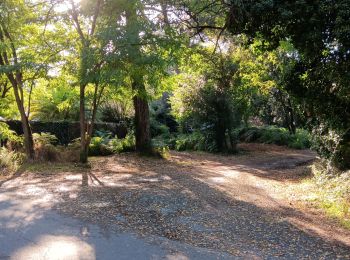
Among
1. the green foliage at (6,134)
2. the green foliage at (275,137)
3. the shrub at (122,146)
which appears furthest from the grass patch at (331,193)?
the green foliage at (275,137)

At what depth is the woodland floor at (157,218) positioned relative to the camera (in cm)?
504

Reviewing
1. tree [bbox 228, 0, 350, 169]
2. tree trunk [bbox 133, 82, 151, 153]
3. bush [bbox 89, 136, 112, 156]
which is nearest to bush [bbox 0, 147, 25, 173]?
bush [bbox 89, 136, 112, 156]

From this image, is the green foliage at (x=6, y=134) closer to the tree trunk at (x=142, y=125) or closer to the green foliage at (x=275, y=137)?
the tree trunk at (x=142, y=125)

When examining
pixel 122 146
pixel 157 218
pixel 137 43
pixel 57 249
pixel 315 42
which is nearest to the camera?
pixel 57 249

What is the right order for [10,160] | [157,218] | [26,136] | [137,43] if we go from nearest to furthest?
[157,218], [137,43], [10,160], [26,136]

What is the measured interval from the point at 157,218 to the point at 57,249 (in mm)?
2026

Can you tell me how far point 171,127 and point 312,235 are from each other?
76.2 ft

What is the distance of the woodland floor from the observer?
504 cm

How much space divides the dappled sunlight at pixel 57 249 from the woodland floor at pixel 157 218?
0.01m

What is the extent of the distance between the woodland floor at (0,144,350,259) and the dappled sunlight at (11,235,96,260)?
0.04 feet

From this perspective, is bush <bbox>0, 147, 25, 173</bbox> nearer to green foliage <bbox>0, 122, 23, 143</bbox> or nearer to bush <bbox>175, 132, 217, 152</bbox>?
green foliage <bbox>0, 122, 23, 143</bbox>

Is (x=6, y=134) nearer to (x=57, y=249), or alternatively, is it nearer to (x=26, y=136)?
(x=26, y=136)

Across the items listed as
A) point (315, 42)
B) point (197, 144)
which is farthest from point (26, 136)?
point (197, 144)

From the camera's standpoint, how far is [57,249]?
4.81m
